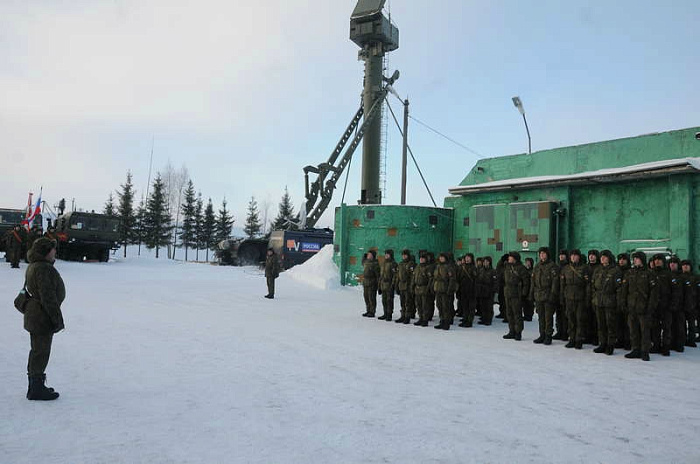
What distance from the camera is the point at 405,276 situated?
1192 cm

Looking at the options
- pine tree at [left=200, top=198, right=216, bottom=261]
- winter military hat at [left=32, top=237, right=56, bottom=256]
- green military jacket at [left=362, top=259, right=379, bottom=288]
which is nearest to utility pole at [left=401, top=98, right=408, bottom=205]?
green military jacket at [left=362, top=259, right=379, bottom=288]

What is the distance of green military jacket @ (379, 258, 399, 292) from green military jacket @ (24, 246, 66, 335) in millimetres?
7987

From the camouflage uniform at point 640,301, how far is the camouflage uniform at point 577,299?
0.73 m

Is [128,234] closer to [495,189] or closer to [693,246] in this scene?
[495,189]

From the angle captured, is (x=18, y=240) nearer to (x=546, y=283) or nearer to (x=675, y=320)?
(x=546, y=283)

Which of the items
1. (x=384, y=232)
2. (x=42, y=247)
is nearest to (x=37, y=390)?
(x=42, y=247)

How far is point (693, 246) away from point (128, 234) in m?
46.1

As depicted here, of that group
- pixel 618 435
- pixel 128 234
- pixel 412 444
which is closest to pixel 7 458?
pixel 412 444

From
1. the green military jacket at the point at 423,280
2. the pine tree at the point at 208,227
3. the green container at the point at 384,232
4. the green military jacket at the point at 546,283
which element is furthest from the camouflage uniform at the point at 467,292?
the pine tree at the point at 208,227

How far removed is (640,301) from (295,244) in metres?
19.2

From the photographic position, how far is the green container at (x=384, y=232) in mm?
17844

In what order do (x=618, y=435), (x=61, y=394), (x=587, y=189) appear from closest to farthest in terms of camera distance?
1. (x=618, y=435)
2. (x=61, y=394)
3. (x=587, y=189)

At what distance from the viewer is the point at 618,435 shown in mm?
4578

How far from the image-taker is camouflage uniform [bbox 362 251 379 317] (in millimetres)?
12469
